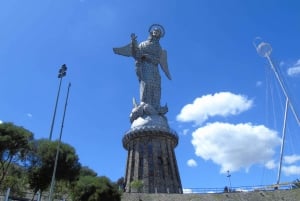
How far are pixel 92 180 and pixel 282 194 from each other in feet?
79.9

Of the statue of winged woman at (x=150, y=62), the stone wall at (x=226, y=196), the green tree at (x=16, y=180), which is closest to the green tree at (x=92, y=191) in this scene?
the green tree at (x=16, y=180)

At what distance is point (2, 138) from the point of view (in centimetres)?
3975

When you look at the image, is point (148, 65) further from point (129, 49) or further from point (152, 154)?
point (152, 154)

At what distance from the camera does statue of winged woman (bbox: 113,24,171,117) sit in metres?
76.2

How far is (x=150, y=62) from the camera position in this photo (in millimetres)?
79188

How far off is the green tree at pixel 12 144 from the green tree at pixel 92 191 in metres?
6.77

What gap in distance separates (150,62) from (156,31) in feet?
24.7

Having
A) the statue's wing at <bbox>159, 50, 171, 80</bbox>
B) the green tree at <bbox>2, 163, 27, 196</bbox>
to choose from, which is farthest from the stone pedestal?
→ the green tree at <bbox>2, 163, 27, 196</bbox>

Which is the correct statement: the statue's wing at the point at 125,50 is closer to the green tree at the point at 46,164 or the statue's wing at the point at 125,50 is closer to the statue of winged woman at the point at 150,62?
the statue of winged woman at the point at 150,62

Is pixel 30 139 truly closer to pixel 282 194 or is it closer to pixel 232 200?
pixel 232 200

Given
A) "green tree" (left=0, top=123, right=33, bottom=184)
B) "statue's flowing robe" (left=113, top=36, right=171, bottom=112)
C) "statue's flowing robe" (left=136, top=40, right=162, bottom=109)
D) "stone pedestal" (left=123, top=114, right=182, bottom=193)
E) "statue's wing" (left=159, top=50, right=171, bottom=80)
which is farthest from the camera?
"statue's wing" (left=159, top=50, right=171, bottom=80)

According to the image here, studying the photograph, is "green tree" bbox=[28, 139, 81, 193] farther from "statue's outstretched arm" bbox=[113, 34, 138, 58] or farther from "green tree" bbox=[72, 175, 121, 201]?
"statue's outstretched arm" bbox=[113, 34, 138, 58]

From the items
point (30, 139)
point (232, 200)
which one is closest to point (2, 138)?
point (30, 139)

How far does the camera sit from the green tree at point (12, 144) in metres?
40.2
